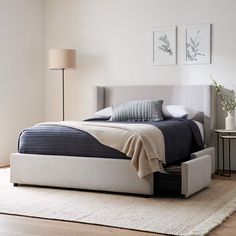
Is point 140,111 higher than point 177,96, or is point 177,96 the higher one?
point 177,96

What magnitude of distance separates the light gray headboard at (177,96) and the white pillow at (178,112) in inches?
7.3

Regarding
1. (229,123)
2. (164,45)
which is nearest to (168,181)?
(229,123)

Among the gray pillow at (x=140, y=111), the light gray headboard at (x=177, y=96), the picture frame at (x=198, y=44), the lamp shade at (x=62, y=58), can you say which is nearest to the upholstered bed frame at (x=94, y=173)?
the light gray headboard at (x=177, y=96)

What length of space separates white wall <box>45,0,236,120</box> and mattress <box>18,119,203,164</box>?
1.26m

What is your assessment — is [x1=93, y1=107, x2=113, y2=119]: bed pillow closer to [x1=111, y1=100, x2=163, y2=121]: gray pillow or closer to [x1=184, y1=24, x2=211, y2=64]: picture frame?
[x1=111, y1=100, x2=163, y2=121]: gray pillow

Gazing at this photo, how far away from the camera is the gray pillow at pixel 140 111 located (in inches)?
223

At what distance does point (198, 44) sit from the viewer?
6199 millimetres

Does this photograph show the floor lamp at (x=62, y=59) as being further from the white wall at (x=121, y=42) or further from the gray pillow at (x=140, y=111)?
the gray pillow at (x=140, y=111)

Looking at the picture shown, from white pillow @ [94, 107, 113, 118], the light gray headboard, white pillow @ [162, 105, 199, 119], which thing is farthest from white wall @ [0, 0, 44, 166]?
white pillow @ [162, 105, 199, 119]

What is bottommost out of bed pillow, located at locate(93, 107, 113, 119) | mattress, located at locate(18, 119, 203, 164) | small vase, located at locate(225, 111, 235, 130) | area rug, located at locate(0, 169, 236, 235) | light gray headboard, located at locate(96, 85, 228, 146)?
area rug, located at locate(0, 169, 236, 235)

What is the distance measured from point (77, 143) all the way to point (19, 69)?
7.79ft

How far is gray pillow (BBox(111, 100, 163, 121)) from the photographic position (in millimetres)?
5676

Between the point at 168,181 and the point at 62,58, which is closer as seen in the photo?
the point at 168,181

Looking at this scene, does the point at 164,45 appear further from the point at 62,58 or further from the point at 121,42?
the point at 62,58
